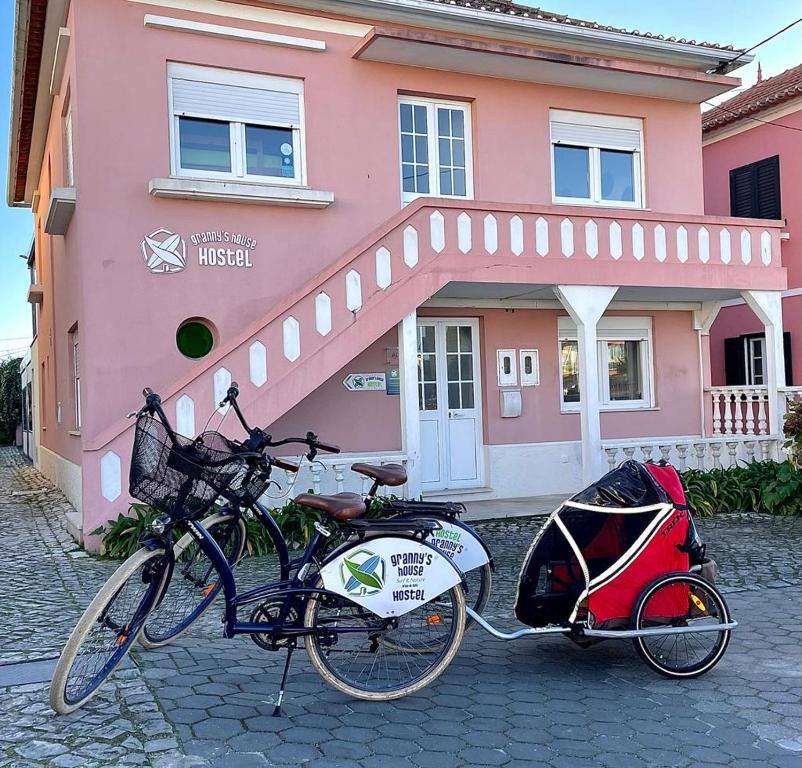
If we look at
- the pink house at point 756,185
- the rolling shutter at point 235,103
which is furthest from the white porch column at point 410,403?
the pink house at point 756,185

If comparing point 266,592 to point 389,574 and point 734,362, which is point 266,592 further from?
point 734,362

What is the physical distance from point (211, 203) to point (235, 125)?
40.9 inches

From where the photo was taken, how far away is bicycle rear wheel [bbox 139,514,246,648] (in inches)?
191

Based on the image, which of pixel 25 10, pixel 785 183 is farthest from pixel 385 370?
pixel 785 183

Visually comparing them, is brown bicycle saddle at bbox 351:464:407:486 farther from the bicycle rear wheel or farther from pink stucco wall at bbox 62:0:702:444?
pink stucco wall at bbox 62:0:702:444

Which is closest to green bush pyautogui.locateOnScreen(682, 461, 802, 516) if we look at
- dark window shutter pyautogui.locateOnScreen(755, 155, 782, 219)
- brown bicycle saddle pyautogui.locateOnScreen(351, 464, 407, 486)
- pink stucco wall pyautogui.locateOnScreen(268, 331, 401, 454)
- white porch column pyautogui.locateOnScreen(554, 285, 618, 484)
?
white porch column pyautogui.locateOnScreen(554, 285, 618, 484)

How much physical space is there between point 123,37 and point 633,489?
26.3ft

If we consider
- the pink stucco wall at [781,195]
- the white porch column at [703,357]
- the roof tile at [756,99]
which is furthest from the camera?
the pink stucco wall at [781,195]

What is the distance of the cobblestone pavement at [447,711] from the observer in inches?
142

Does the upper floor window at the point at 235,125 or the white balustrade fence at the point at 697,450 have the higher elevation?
the upper floor window at the point at 235,125

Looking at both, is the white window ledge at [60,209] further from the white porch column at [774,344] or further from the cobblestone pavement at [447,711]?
the white porch column at [774,344]

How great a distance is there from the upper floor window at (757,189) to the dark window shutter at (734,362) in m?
2.36

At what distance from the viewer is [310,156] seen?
1051 cm

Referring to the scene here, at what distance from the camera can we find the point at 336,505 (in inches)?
165
